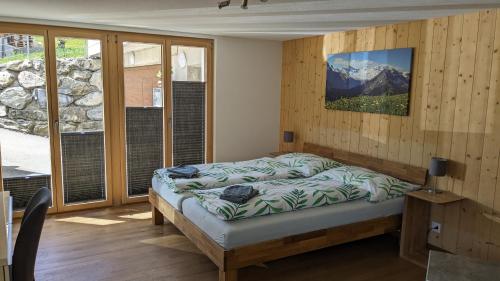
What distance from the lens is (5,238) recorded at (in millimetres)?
1922

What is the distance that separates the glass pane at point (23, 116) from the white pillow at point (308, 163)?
9.33ft

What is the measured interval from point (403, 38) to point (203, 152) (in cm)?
295

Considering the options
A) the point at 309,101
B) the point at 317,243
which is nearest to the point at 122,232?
the point at 317,243

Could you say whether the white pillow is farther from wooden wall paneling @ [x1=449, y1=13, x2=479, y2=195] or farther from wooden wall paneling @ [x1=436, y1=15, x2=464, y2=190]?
wooden wall paneling @ [x1=449, y1=13, x2=479, y2=195]

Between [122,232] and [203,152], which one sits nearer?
[122,232]

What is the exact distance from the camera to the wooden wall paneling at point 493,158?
3.12 metres

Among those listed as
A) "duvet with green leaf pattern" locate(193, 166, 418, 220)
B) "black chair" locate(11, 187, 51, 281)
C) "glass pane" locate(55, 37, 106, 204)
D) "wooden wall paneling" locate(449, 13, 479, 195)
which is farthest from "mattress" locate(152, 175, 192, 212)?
"wooden wall paneling" locate(449, 13, 479, 195)

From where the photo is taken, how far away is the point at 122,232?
3.97 meters

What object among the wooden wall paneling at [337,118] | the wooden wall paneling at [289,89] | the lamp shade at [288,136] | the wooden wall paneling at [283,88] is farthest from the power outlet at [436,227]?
the wooden wall paneling at [283,88]

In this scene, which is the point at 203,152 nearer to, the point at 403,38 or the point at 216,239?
the point at 216,239

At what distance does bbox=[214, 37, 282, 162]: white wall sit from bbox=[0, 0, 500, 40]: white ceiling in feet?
2.35

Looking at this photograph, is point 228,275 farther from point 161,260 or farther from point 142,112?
point 142,112

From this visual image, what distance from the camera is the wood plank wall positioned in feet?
10.5

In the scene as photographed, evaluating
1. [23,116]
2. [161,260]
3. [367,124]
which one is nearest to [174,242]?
[161,260]
